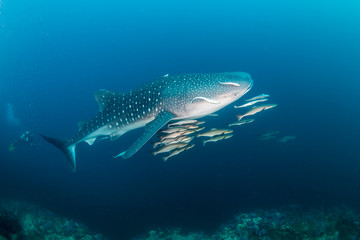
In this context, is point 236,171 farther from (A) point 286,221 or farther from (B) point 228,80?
(B) point 228,80

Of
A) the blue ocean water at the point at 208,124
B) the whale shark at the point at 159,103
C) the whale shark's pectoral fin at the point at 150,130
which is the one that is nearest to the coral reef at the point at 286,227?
the blue ocean water at the point at 208,124

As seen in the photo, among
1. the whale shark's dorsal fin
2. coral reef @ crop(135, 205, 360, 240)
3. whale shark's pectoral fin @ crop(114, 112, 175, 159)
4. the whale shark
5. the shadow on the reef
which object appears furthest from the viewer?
coral reef @ crop(135, 205, 360, 240)

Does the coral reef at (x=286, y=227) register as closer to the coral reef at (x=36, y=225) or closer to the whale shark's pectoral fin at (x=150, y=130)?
the coral reef at (x=36, y=225)

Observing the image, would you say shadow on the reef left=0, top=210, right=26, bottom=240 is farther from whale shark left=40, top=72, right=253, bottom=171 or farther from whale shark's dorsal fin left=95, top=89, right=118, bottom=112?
whale shark's dorsal fin left=95, top=89, right=118, bottom=112

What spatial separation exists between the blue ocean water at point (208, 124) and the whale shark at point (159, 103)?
64.5 inches

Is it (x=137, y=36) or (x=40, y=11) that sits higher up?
(x=40, y=11)

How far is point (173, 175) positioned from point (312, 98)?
1883 centimetres

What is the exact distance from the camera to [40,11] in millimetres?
94500

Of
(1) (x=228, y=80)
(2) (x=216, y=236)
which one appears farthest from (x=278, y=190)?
(1) (x=228, y=80)

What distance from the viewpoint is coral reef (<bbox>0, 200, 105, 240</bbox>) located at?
7391 millimetres

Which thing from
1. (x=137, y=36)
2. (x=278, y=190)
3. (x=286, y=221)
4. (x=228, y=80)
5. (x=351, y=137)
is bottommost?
(x=351, y=137)

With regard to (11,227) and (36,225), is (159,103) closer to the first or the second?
(11,227)

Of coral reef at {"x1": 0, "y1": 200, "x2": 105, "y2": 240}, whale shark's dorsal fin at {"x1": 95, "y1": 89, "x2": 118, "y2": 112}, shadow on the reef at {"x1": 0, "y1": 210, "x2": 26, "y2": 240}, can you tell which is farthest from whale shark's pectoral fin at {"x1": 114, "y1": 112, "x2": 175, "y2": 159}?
coral reef at {"x1": 0, "y1": 200, "x2": 105, "y2": 240}

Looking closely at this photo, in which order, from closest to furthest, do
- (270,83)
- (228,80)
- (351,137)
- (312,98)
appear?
(228,80)
(351,137)
(312,98)
(270,83)
